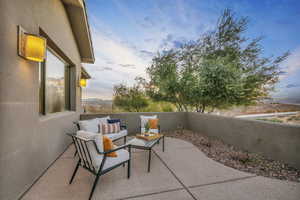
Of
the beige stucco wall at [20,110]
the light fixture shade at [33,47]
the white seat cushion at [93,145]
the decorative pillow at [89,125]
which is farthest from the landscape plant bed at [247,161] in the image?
the light fixture shade at [33,47]

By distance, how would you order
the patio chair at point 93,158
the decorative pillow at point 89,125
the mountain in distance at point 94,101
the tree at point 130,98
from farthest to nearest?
the tree at point 130,98 < the mountain in distance at point 94,101 < the decorative pillow at point 89,125 < the patio chair at point 93,158

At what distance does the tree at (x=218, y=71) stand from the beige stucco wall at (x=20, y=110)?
15.4 feet

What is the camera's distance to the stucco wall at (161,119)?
5.11 metres

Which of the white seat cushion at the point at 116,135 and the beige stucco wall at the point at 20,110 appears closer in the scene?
the beige stucco wall at the point at 20,110

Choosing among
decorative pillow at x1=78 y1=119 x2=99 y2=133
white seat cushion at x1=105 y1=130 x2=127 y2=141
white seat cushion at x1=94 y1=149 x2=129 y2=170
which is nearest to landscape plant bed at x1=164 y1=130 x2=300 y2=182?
white seat cushion at x1=94 y1=149 x2=129 y2=170

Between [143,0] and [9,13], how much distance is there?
533 cm

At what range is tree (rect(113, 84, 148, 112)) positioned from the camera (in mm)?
7348

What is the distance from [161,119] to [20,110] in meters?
4.45

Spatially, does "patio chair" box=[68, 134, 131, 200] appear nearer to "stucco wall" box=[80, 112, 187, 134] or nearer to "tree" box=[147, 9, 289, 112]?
"stucco wall" box=[80, 112, 187, 134]

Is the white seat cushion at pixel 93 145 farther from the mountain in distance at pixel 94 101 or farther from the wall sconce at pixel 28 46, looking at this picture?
the mountain in distance at pixel 94 101

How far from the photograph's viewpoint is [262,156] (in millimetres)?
2941

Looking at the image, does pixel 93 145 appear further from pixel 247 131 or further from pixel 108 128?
pixel 247 131

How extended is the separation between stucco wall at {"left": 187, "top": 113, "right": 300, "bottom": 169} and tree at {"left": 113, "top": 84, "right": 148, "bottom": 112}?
3823 millimetres

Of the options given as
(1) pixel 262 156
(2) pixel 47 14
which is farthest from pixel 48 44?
(1) pixel 262 156
